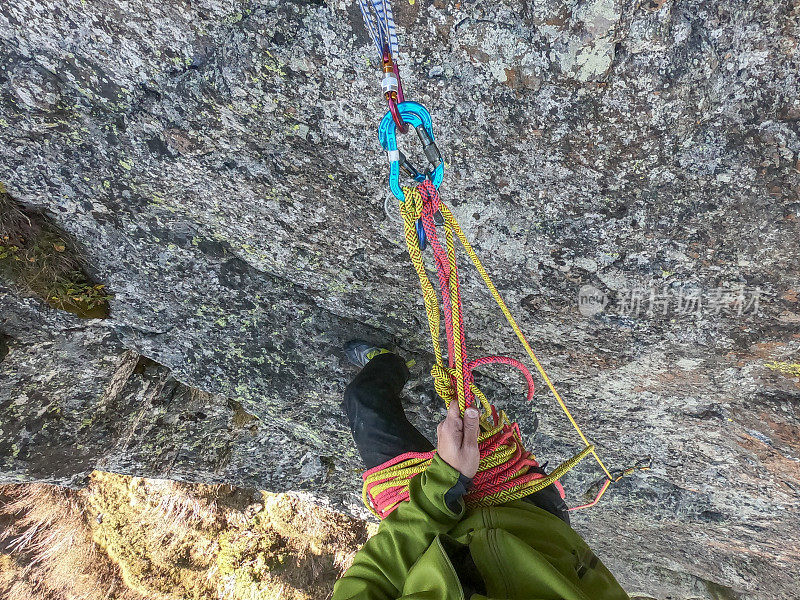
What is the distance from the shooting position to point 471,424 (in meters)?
1.57

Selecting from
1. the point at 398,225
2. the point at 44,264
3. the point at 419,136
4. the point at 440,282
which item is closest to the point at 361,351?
the point at 398,225

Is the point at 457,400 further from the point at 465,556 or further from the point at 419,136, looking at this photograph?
the point at 419,136

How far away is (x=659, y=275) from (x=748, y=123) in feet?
2.22

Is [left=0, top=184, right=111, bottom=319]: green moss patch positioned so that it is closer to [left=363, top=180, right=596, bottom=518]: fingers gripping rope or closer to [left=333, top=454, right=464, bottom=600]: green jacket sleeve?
[left=363, top=180, right=596, bottom=518]: fingers gripping rope

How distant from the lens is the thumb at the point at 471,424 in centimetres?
154

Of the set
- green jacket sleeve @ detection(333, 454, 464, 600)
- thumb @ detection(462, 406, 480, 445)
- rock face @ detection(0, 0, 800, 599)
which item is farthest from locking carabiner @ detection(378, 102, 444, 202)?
green jacket sleeve @ detection(333, 454, 464, 600)

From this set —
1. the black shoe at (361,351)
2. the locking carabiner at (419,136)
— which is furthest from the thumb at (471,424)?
the black shoe at (361,351)

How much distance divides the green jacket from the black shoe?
1200mm

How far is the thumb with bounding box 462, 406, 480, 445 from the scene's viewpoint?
1543 mm

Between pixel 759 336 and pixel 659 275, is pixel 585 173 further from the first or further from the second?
pixel 759 336

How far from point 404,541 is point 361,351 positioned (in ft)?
4.47

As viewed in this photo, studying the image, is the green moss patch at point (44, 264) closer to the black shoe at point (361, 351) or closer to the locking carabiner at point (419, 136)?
the black shoe at point (361, 351)

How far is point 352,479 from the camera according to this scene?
13.3 feet

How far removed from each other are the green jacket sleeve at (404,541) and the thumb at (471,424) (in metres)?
0.13
